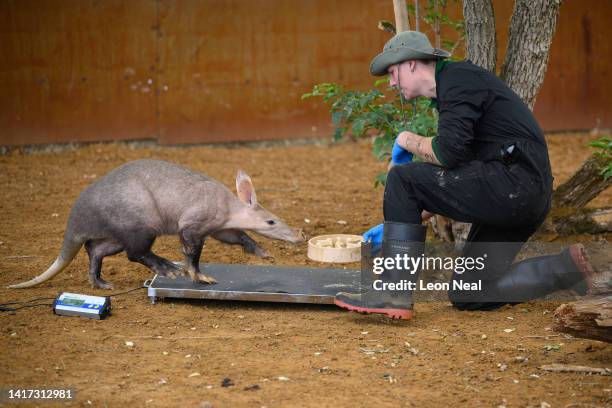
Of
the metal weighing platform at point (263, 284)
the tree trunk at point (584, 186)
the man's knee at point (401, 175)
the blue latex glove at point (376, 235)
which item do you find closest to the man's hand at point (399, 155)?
the man's knee at point (401, 175)

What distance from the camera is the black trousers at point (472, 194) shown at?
5145 mm

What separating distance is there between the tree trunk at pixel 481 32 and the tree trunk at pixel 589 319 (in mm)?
2489

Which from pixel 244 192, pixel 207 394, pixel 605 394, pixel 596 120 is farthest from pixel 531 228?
pixel 596 120

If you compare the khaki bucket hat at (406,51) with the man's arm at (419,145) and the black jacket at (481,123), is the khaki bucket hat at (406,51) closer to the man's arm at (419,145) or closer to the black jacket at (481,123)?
the black jacket at (481,123)

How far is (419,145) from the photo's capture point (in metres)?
5.25

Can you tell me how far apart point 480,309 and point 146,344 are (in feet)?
7.22

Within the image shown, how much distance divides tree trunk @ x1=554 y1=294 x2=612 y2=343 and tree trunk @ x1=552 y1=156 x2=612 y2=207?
2573 millimetres

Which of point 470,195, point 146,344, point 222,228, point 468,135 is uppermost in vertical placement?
point 468,135

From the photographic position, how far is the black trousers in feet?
16.9

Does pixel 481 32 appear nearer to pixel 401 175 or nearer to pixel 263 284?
pixel 401 175

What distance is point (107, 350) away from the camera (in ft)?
15.8

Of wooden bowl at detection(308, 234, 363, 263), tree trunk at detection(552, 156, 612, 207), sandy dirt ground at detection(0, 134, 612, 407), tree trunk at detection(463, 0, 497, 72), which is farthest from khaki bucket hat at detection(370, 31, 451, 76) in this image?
tree trunk at detection(552, 156, 612, 207)

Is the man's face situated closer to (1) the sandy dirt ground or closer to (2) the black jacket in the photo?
(2) the black jacket

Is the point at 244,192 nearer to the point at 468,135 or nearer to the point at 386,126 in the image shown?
the point at 386,126
